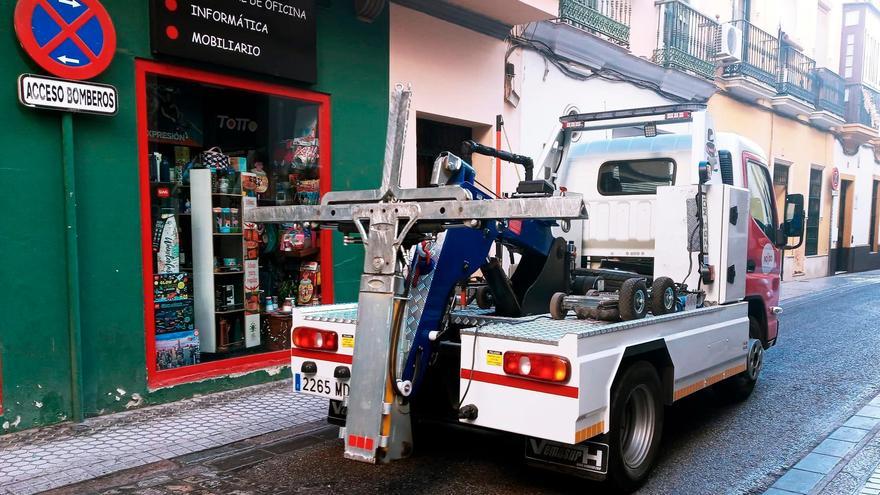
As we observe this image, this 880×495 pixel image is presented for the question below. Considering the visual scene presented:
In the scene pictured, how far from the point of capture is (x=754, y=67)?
16.8 metres

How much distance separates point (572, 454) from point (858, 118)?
81.9 ft

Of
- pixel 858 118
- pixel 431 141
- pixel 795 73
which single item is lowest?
pixel 431 141

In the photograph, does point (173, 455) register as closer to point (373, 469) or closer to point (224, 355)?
point (373, 469)

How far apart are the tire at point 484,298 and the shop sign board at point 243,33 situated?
11.1ft

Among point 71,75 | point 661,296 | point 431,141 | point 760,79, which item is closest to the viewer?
point 661,296

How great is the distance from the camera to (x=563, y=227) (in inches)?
234

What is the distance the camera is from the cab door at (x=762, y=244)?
6320mm

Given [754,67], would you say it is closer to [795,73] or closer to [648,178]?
[795,73]

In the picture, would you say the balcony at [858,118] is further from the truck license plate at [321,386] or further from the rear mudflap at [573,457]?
the truck license plate at [321,386]

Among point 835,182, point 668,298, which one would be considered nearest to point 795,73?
point 835,182

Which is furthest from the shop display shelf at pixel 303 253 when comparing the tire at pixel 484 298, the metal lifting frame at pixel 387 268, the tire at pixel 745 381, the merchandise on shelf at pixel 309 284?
the tire at pixel 745 381

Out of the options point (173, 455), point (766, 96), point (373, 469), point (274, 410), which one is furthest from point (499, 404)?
point (766, 96)

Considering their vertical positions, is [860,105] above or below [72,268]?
above

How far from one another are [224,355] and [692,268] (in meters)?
4.59
